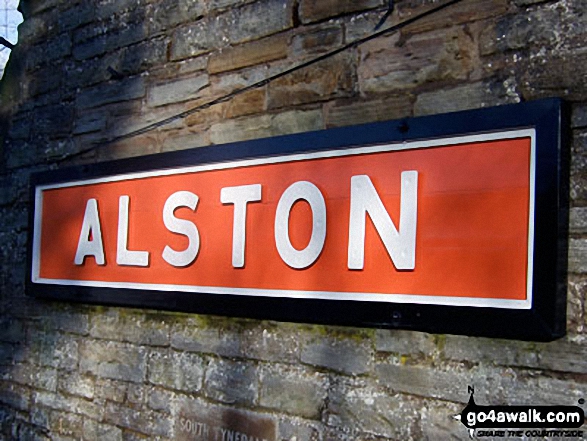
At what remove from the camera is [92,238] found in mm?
3084

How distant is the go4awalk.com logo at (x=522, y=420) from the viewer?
181 centimetres

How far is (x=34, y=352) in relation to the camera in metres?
3.45

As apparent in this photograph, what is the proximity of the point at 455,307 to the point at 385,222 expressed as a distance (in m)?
0.35

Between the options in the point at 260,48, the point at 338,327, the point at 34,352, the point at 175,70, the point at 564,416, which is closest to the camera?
the point at 564,416

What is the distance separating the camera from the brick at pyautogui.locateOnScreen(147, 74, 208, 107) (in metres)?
2.88

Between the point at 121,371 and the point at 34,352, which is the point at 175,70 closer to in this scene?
the point at 121,371

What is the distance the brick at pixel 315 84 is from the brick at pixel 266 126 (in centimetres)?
5

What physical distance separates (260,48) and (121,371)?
155 centimetres

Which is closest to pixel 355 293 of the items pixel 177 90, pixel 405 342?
pixel 405 342

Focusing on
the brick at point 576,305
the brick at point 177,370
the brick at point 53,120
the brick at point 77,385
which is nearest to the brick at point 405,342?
the brick at point 576,305

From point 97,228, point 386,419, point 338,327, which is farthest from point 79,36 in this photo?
point 386,419

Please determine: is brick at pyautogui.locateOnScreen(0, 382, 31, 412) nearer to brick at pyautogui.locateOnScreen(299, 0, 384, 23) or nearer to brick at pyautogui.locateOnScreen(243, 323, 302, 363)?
brick at pyautogui.locateOnScreen(243, 323, 302, 363)

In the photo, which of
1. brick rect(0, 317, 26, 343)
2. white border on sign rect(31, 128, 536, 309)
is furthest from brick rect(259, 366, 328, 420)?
brick rect(0, 317, 26, 343)

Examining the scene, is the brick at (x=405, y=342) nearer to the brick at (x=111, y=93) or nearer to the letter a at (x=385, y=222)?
the letter a at (x=385, y=222)
